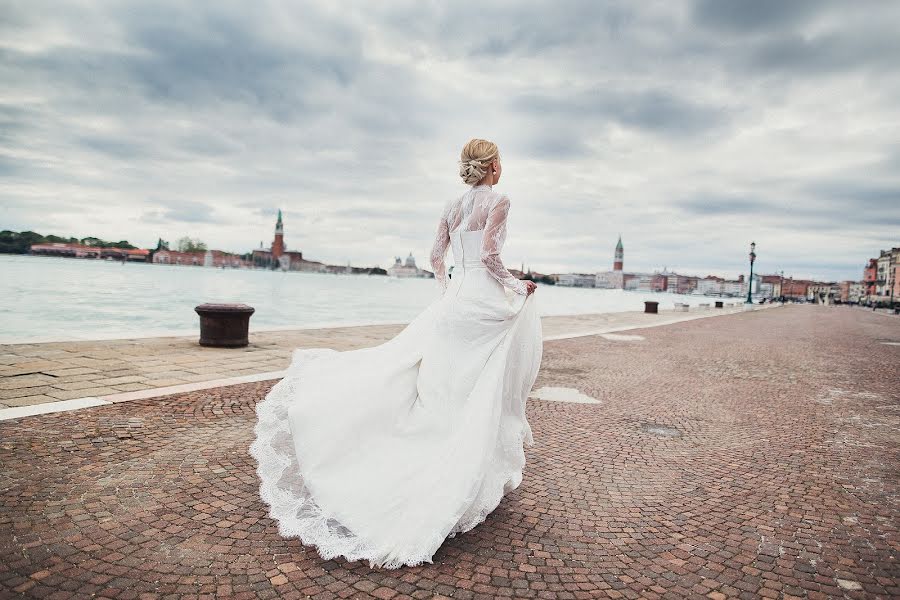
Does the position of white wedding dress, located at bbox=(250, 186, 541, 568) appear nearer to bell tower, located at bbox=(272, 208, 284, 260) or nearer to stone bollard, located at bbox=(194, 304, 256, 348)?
stone bollard, located at bbox=(194, 304, 256, 348)

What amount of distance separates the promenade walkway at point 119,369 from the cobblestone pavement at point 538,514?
512mm

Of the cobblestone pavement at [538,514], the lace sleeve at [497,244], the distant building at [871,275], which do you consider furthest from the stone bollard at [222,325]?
the distant building at [871,275]

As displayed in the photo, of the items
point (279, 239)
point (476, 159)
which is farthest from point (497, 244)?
point (279, 239)

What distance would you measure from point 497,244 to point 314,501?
1967 mm

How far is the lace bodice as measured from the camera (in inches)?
132

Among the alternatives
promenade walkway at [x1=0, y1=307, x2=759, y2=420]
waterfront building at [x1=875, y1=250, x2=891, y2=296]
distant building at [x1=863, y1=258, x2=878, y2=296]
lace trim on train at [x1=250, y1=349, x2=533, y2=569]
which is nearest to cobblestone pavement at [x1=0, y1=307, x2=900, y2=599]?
lace trim on train at [x1=250, y1=349, x2=533, y2=569]

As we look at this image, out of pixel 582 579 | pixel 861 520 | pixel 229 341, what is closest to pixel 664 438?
pixel 861 520

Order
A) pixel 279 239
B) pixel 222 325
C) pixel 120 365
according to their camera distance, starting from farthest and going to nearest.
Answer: pixel 279 239 < pixel 222 325 < pixel 120 365

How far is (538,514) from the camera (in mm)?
3303

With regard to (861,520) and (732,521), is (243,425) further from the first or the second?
(861,520)

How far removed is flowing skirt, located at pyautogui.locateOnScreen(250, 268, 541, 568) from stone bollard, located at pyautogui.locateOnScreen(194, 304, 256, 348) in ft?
19.3

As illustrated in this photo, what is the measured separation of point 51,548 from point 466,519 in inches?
85.1

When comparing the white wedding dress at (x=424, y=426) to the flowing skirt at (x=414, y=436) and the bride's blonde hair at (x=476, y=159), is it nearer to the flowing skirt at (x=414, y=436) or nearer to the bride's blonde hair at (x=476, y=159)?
the flowing skirt at (x=414, y=436)

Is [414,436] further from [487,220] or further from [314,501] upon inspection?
[487,220]
